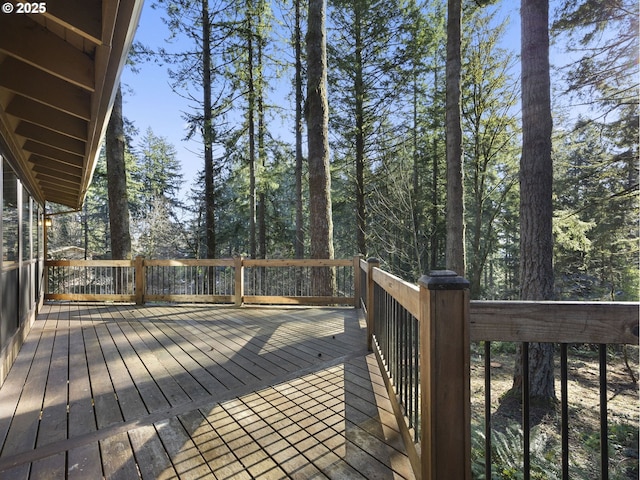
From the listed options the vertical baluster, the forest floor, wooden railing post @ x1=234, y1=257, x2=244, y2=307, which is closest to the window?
wooden railing post @ x1=234, y1=257, x2=244, y2=307

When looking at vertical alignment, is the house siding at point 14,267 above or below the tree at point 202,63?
below

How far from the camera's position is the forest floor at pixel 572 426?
9.20 feet

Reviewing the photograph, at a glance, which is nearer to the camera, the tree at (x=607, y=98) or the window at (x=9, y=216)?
the window at (x=9, y=216)

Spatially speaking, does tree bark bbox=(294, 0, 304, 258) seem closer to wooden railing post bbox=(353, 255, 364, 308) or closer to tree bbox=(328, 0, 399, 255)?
tree bbox=(328, 0, 399, 255)

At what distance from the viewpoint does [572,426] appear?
4285 mm

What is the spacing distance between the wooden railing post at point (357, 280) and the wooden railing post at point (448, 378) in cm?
440

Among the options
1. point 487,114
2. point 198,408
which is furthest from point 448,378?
point 487,114

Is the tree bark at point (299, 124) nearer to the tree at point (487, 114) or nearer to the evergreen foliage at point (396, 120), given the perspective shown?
the evergreen foliage at point (396, 120)

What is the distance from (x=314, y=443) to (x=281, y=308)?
13.8ft

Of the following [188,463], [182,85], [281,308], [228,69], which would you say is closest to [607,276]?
[281,308]

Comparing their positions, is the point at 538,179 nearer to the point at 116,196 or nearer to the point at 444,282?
the point at 444,282

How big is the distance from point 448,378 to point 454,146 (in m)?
6.69

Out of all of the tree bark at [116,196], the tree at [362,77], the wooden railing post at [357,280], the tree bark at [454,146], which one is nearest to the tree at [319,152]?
the wooden railing post at [357,280]

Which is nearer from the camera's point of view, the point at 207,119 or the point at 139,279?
the point at 139,279
